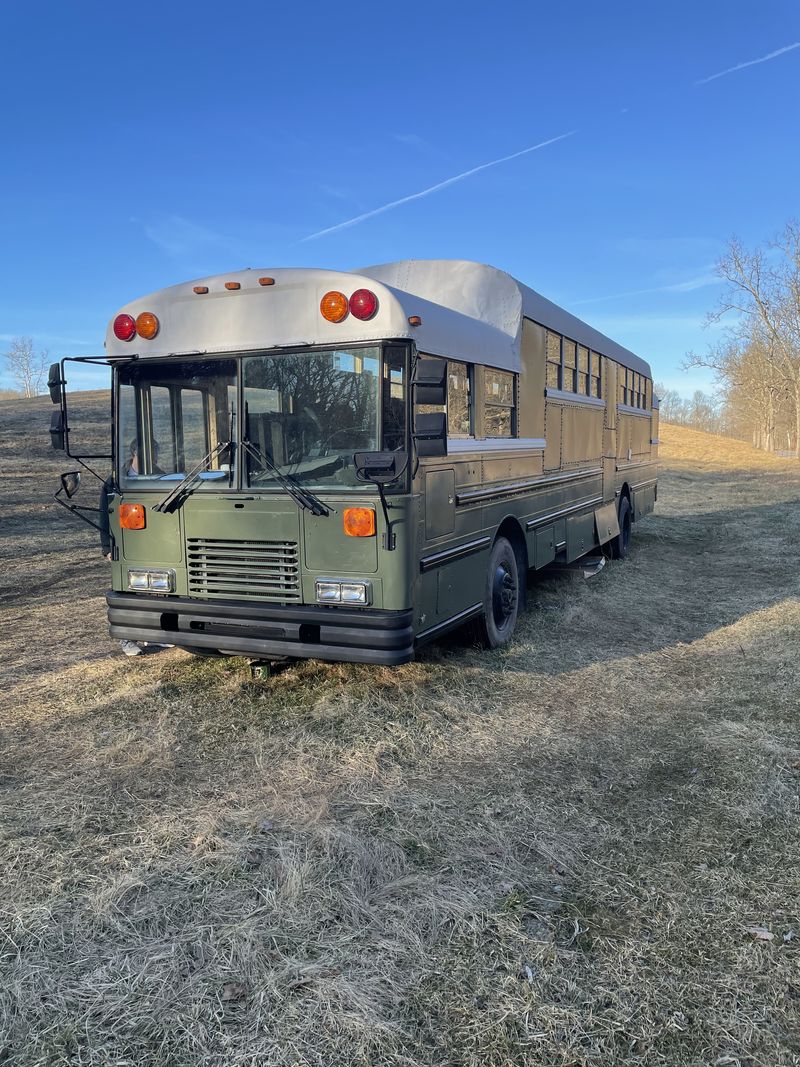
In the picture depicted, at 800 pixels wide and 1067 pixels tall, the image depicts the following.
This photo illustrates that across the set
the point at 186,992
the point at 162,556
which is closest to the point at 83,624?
A: the point at 162,556

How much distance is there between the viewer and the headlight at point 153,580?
4.91 m

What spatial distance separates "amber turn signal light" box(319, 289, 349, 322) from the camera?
14.4 ft

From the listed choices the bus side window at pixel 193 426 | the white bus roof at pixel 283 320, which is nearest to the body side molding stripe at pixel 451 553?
the white bus roof at pixel 283 320

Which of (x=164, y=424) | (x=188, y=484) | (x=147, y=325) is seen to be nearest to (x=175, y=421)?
(x=164, y=424)

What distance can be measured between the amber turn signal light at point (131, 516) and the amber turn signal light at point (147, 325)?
42.9 inches

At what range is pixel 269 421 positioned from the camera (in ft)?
15.2

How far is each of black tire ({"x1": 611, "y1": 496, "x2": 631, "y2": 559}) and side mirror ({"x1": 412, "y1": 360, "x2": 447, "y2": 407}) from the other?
7250mm

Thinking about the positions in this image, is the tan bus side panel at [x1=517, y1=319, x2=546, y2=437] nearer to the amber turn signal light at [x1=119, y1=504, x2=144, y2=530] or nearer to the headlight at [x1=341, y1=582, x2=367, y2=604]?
the headlight at [x1=341, y1=582, x2=367, y2=604]

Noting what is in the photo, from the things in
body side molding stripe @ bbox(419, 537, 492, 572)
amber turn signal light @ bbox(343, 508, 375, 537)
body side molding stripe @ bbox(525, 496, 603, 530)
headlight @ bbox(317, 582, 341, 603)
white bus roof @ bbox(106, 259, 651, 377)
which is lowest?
headlight @ bbox(317, 582, 341, 603)

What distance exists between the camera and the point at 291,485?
14.9 ft

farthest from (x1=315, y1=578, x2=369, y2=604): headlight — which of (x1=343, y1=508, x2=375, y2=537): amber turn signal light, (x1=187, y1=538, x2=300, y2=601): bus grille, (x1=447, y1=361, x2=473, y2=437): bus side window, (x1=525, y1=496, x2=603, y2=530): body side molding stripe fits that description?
(x1=525, y1=496, x2=603, y2=530): body side molding stripe

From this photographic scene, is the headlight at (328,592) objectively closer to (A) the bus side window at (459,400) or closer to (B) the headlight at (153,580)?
(B) the headlight at (153,580)

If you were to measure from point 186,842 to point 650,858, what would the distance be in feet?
6.48

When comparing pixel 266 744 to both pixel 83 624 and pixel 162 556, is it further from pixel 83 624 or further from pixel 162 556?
pixel 83 624
